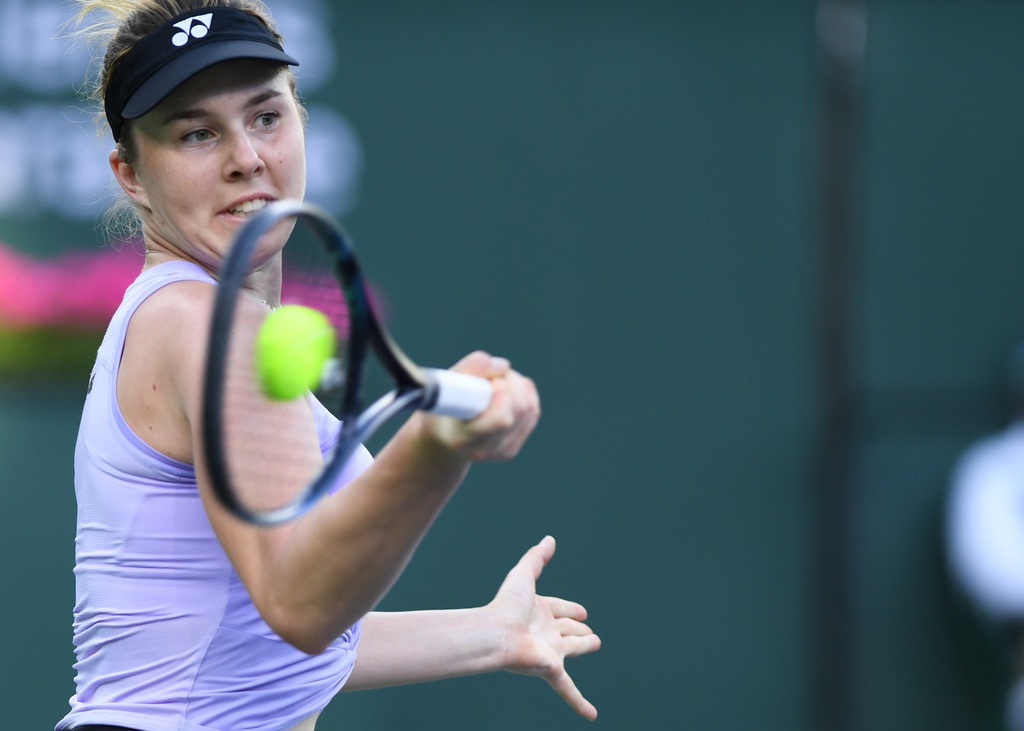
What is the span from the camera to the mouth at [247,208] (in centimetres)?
182

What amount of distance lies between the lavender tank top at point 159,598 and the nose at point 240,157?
138 mm

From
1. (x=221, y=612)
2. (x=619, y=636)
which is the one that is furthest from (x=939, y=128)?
(x=221, y=612)

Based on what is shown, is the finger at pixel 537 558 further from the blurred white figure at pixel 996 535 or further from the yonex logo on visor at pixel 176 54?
the blurred white figure at pixel 996 535

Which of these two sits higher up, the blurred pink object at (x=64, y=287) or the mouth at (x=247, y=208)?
the blurred pink object at (x=64, y=287)

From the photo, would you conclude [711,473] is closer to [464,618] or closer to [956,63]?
[956,63]

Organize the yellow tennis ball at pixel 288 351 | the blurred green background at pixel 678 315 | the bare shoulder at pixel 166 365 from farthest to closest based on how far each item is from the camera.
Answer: the blurred green background at pixel 678 315, the bare shoulder at pixel 166 365, the yellow tennis ball at pixel 288 351

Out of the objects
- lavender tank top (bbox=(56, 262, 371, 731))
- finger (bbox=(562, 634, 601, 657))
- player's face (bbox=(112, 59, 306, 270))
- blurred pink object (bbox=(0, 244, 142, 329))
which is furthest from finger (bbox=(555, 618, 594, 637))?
blurred pink object (bbox=(0, 244, 142, 329))

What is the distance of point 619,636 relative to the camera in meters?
4.78

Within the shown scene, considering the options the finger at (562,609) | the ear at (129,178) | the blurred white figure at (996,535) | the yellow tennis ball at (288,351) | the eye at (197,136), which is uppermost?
the blurred white figure at (996,535)

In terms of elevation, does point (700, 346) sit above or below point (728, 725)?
above

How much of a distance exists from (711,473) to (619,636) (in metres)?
0.63

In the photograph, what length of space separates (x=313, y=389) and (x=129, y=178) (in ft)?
2.09

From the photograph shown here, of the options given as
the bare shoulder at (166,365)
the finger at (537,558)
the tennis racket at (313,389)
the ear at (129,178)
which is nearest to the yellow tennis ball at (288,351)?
the tennis racket at (313,389)

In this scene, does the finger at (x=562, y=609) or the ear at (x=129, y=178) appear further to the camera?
the finger at (x=562, y=609)
